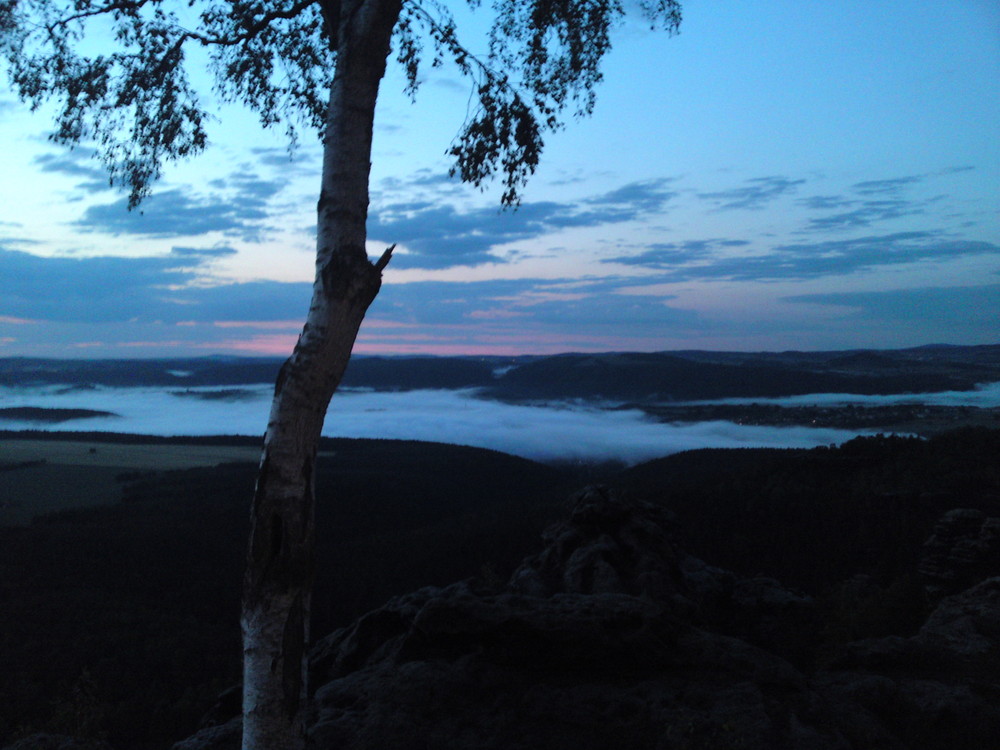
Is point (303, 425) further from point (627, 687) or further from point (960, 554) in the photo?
point (960, 554)

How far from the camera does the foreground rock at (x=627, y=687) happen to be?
30.9ft

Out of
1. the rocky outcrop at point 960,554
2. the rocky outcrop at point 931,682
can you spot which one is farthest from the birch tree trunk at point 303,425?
the rocky outcrop at point 960,554

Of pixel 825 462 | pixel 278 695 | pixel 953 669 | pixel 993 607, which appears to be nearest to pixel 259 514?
pixel 278 695

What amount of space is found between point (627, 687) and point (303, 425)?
7.29 meters

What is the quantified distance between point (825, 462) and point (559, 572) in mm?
87416

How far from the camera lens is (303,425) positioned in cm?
702

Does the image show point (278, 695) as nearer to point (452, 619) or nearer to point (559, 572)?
point (452, 619)

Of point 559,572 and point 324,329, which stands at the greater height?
point 324,329

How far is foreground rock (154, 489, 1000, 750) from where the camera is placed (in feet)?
30.9

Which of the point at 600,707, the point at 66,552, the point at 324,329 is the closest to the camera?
the point at 324,329

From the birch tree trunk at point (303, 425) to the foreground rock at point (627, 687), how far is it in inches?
146

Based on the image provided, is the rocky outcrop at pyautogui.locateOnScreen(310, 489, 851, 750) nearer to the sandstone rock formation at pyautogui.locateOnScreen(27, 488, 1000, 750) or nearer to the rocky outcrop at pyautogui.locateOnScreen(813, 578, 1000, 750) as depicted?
the sandstone rock formation at pyautogui.locateOnScreen(27, 488, 1000, 750)

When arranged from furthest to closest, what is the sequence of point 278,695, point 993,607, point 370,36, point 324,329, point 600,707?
1. point 993,607
2. point 600,707
3. point 370,36
4. point 324,329
5. point 278,695

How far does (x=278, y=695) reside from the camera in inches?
266
